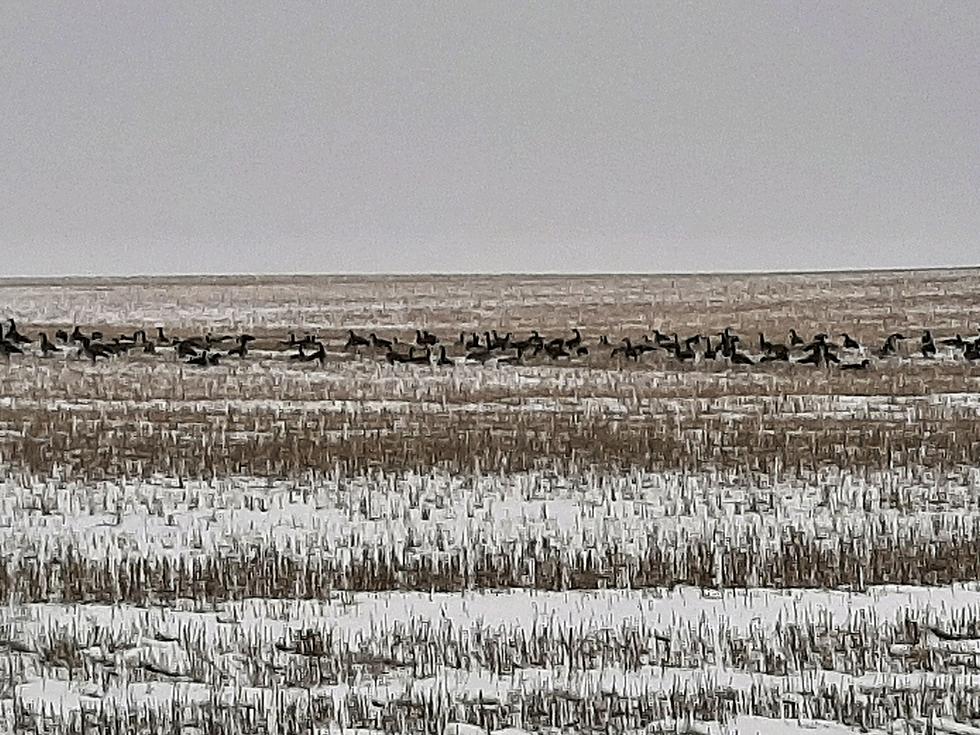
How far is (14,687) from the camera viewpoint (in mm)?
6391

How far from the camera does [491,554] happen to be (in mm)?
9352

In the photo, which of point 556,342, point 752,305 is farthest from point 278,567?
point 752,305

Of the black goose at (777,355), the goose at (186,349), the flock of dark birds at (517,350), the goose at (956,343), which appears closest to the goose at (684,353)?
the flock of dark birds at (517,350)

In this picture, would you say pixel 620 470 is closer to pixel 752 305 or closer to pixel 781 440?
pixel 781 440

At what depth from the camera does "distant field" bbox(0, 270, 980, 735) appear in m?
6.23

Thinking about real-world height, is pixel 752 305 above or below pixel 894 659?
above

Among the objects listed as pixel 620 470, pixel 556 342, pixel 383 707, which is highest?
pixel 556 342

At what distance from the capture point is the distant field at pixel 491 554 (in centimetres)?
623

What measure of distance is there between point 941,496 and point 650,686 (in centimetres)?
579

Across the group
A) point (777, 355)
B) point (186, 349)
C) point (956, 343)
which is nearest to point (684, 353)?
point (777, 355)

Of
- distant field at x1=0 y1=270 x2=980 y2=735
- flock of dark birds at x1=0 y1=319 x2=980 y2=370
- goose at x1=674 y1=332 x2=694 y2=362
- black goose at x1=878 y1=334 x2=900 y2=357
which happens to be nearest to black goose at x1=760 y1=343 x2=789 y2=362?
flock of dark birds at x1=0 y1=319 x2=980 y2=370

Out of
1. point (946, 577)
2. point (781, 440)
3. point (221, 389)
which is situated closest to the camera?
point (946, 577)

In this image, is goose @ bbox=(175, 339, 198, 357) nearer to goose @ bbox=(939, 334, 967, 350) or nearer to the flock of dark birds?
the flock of dark birds

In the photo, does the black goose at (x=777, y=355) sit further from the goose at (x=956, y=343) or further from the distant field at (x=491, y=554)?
the distant field at (x=491, y=554)
